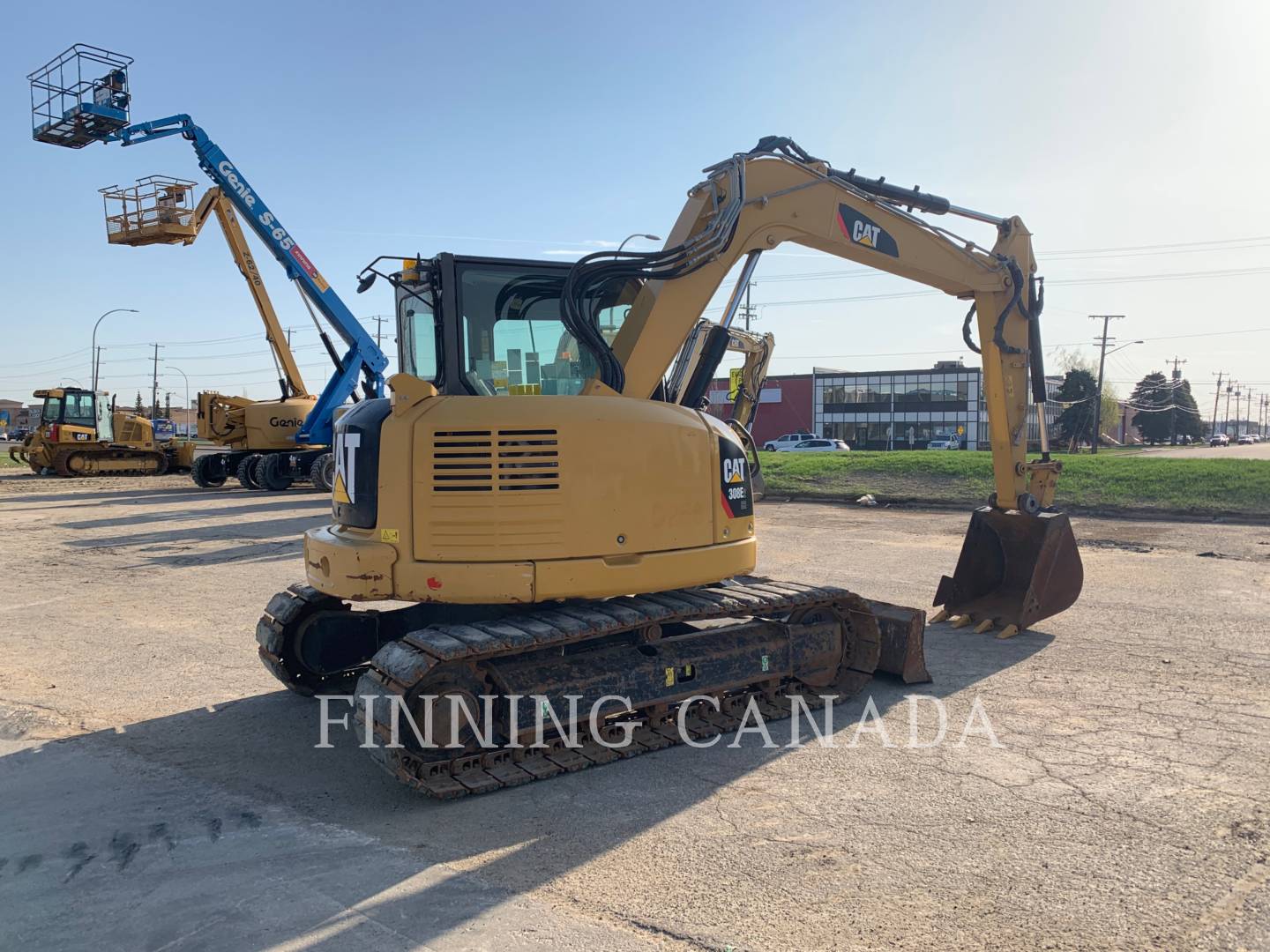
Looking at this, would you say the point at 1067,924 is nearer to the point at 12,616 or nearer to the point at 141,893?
the point at 141,893

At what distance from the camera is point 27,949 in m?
3.39

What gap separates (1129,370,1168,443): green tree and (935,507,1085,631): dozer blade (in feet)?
304

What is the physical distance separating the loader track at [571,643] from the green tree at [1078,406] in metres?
62.6

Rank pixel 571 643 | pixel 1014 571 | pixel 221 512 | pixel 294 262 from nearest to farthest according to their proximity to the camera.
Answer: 1. pixel 571 643
2. pixel 1014 571
3. pixel 221 512
4. pixel 294 262

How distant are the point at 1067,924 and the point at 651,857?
166 cm

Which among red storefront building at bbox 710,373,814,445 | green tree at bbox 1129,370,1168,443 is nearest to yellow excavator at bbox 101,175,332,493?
red storefront building at bbox 710,373,814,445

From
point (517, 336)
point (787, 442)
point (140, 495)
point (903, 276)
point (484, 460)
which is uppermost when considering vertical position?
point (903, 276)

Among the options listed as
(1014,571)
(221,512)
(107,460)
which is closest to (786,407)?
(107,460)

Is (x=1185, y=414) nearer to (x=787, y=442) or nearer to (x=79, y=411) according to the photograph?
(x=787, y=442)

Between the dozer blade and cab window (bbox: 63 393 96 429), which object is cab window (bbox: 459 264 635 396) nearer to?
the dozer blade

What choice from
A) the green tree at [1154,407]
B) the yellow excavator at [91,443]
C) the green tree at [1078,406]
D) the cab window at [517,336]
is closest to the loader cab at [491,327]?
the cab window at [517,336]

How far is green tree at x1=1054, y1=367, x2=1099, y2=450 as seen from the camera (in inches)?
2606

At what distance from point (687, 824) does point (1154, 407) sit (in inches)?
3966

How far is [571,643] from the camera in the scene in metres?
5.62
